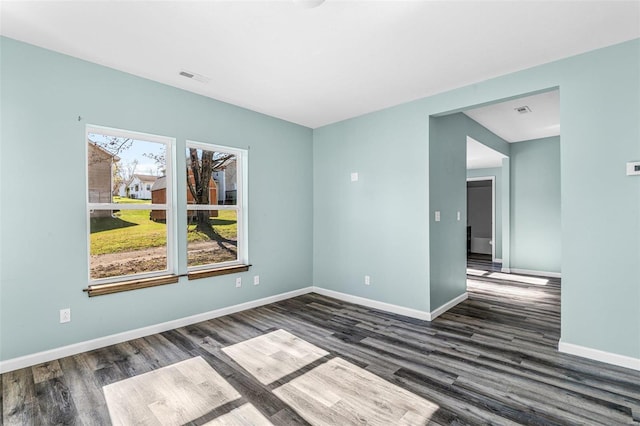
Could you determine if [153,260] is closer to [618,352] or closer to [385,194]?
[385,194]

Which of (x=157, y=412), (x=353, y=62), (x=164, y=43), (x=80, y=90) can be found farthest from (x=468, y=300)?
(x=80, y=90)

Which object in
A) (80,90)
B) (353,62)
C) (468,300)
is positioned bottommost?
(468,300)

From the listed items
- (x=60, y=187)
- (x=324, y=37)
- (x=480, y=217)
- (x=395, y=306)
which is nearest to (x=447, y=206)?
(x=395, y=306)

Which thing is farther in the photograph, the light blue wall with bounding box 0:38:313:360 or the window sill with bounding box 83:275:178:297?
the window sill with bounding box 83:275:178:297

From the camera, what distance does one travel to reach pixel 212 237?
3.97 meters

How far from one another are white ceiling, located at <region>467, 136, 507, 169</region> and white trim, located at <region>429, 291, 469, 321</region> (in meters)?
2.41

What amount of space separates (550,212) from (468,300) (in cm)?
304

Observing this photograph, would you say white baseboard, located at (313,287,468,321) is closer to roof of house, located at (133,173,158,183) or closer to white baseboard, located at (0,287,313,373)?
white baseboard, located at (0,287,313,373)

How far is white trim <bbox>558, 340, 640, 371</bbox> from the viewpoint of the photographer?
250 centimetres

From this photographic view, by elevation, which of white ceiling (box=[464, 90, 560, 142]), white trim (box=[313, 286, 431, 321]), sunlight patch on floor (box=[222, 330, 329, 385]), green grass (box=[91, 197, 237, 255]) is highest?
white ceiling (box=[464, 90, 560, 142])

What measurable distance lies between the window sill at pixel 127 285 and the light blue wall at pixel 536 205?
6.44m

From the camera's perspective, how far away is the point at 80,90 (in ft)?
9.30

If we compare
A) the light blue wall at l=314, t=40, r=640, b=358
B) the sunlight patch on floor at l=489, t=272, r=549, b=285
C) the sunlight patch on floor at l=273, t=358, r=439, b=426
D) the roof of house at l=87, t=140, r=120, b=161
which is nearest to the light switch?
the light blue wall at l=314, t=40, r=640, b=358

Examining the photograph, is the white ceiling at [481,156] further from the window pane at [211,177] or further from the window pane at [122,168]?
the window pane at [122,168]
